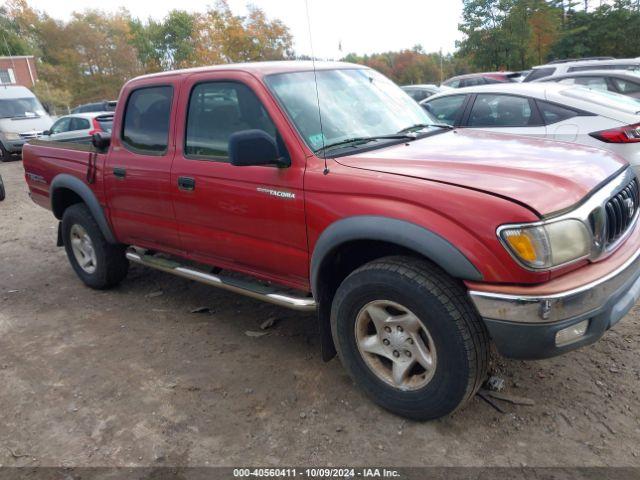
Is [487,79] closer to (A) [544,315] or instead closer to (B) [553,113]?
(B) [553,113]

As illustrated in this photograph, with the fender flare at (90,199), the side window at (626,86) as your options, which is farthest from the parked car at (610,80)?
the fender flare at (90,199)

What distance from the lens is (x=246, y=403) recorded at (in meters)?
3.17

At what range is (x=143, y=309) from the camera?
4.68m

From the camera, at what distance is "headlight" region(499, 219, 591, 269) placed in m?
2.30

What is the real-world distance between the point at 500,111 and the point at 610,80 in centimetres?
381

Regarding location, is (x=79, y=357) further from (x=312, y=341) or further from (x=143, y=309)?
(x=312, y=341)

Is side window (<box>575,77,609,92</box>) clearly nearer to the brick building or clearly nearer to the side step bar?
the side step bar

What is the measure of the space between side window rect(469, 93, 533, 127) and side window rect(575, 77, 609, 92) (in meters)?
3.53

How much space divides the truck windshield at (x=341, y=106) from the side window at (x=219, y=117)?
0.19m

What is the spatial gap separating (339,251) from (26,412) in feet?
7.03

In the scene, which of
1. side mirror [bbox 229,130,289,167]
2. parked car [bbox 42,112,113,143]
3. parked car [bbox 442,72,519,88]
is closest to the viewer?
side mirror [bbox 229,130,289,167]

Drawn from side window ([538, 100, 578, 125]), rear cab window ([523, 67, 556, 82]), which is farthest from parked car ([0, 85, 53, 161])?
side window ([538, 100, 578, 125])

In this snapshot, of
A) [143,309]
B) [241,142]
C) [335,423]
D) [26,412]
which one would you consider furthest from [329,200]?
[143,309]

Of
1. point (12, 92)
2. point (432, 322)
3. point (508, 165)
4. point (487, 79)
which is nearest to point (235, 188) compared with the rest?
point (432, 322)
